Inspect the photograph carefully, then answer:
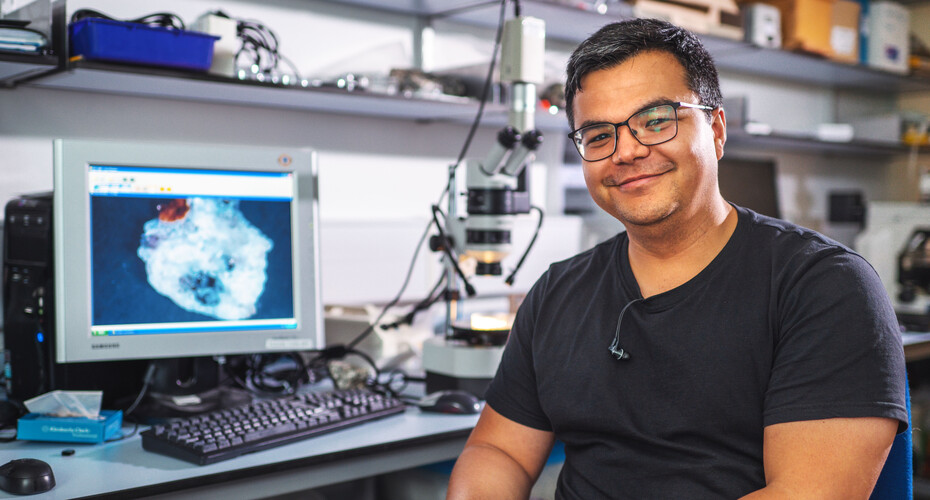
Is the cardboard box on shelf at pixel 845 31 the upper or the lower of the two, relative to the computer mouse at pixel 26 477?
upper

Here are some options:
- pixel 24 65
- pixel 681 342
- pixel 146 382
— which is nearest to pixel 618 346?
pixel 681 342

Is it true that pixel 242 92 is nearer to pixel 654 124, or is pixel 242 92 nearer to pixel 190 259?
pixel 190 259

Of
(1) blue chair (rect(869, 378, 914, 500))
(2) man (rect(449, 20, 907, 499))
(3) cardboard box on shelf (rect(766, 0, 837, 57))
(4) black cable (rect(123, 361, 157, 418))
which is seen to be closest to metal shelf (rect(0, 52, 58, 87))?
(4) black cable (rect(123, 361, 157, 418))

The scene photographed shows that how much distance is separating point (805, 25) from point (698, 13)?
0.58 metres

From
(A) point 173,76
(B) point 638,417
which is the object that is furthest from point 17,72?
(B) point 638,417

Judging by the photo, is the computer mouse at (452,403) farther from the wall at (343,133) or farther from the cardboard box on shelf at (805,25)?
the cardboard box on shelf at (805,25)

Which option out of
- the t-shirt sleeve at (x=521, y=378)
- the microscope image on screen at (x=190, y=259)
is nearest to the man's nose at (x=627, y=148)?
the t-shirt sleeve at (x=521, y=378)

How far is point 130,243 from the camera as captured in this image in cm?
151

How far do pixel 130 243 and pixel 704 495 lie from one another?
1.11m

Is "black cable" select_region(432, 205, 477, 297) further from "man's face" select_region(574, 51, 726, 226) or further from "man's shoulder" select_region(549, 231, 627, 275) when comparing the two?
"man's face" select_region(574, 51, 726, 226)

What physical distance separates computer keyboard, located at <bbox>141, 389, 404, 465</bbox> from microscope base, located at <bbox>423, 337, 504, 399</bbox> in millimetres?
141

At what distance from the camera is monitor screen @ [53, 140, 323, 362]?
1460mm

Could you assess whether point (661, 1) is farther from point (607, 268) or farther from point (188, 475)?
point (188, 475)

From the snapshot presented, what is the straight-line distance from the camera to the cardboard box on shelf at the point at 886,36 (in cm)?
338
